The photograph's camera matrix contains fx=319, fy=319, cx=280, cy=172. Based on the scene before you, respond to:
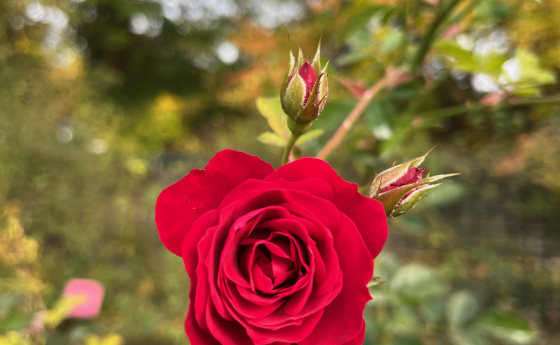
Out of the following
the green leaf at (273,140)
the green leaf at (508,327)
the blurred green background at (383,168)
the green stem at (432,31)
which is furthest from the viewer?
the green leaf at (508,327)

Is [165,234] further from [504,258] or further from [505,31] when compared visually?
[505,31]

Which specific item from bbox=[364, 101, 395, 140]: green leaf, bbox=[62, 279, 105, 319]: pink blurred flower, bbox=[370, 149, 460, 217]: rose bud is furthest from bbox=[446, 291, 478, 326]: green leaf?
bbox=[62, 279, 105, 319]: pink blurred flower

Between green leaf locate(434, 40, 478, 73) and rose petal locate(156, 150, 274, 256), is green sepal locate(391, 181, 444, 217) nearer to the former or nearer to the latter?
rose petal locate(156, 150, 274, 256)

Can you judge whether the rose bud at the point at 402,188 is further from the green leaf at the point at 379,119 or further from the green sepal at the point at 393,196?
the green leaf at the point at 379,119

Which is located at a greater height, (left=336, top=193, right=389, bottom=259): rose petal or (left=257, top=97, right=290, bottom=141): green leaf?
(left=257, top=97, right=290, bottom=141): green leaf

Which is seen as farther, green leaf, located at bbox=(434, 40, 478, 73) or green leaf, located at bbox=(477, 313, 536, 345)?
green leaf, located at bbox=(477, 313, 536, 345)

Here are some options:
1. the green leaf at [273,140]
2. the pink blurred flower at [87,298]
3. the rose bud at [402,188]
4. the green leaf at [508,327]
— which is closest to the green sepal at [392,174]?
the rose bud at [402,188]

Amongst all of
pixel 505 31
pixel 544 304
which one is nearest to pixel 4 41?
pixel 505 31

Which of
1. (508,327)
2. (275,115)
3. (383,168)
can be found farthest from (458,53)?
(383,168)
